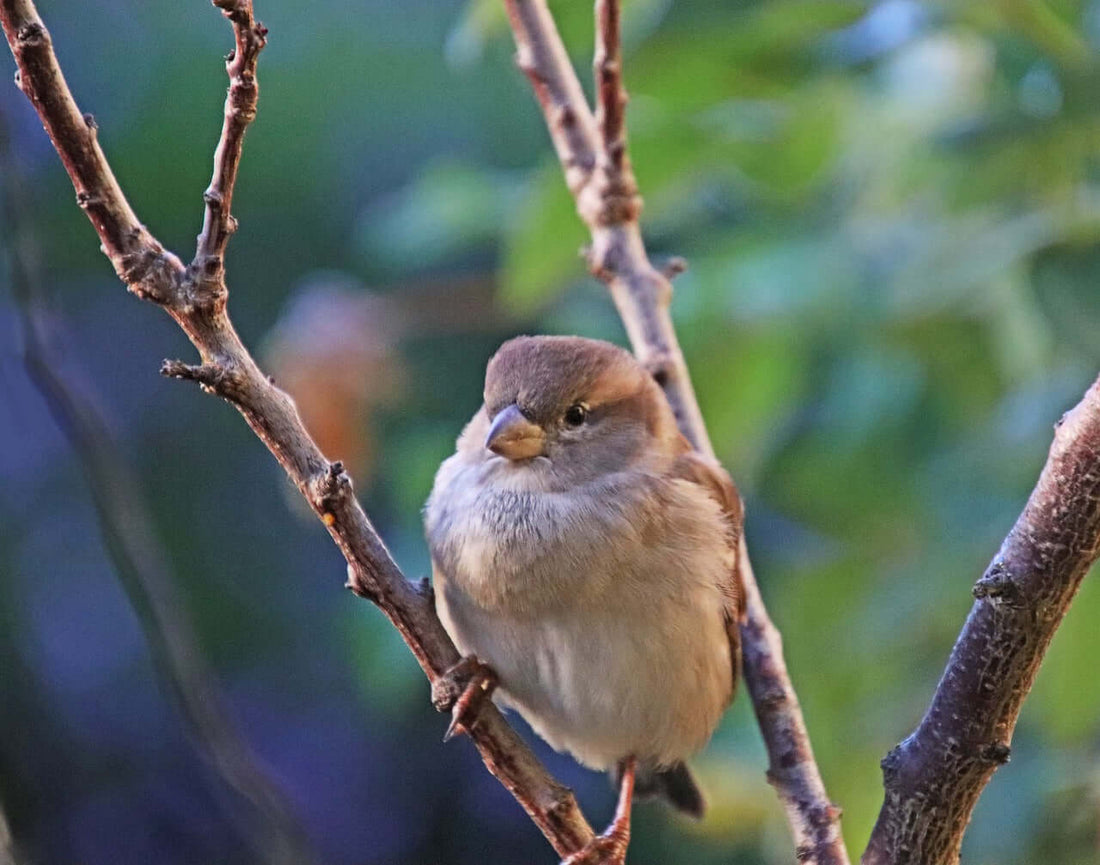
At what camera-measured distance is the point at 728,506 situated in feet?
6.43

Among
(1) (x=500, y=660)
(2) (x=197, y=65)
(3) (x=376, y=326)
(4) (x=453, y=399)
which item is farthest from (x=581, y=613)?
(2) (x=197, y=65)

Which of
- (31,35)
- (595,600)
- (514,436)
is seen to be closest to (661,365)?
(514,436)

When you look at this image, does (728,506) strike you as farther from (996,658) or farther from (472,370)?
(472,370)

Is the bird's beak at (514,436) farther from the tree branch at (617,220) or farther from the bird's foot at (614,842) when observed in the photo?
the bird's foot at (614,842)

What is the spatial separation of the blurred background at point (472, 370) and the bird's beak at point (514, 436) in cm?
22

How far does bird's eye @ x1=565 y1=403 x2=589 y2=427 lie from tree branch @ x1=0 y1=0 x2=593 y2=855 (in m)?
0.60

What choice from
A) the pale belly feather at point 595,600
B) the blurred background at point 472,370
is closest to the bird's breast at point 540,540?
the pale belly feather at point 595,600

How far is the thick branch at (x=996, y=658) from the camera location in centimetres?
110

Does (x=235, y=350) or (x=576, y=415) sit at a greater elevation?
(x=576, y=415)

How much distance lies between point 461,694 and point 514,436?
450 mm

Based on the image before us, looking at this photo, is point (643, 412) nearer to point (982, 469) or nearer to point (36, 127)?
point (982, 469)

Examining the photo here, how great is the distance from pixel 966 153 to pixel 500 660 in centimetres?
91

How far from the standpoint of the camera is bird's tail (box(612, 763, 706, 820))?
2.23 metres

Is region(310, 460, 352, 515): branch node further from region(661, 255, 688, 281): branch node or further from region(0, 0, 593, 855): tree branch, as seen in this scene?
region(661, 255, 688, 281): branch node
